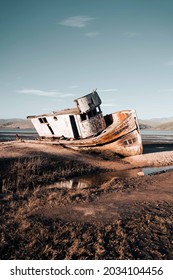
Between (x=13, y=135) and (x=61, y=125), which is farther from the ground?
(x=61, y=125)

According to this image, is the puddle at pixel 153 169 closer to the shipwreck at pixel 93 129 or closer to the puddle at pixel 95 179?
the puddle at pixel 95 179

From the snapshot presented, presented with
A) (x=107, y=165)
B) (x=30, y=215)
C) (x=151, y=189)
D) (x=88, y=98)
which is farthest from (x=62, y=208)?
(x=88, y=98)

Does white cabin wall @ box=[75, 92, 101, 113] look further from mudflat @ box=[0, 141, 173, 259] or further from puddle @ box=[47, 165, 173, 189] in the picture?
mudflat @ box=[0, 141, 173, 259]

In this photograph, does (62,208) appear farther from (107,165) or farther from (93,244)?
(107,165)

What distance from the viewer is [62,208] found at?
7.84 m

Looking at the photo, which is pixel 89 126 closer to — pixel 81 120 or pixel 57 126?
pixel 81 120

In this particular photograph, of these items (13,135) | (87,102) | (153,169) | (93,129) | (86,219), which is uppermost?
(87,102)

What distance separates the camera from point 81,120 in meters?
21.1

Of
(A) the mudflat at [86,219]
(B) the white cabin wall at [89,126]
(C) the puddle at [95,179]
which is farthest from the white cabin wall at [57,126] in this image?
(A) the mudflat at [86,219]

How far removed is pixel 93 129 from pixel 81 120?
142 centimetres

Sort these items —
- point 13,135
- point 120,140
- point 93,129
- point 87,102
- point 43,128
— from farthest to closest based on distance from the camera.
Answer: point 13,135, point 43,128, point 93,129, point 87,102, point 120,140

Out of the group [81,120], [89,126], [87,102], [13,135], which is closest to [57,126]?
[81,120]
